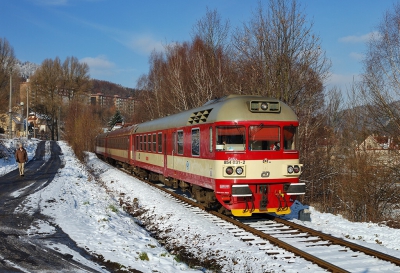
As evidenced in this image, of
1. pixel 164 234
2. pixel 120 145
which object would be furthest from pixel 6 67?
pixel 164 234

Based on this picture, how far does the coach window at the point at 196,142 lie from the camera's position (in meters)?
11.8

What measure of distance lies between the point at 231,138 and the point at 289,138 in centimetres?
155

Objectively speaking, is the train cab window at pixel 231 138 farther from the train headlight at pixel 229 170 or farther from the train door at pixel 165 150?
the train door at pixel 165 150

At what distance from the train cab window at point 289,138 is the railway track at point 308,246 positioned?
1876mm

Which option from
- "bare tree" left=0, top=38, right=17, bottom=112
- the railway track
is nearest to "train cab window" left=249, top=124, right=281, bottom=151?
the railway track

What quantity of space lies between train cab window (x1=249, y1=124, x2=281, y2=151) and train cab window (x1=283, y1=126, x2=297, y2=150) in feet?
0.61

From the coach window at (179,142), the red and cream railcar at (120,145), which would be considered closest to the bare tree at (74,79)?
the red and cream railcar at (120,145)

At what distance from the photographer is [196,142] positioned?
1202 centimetres

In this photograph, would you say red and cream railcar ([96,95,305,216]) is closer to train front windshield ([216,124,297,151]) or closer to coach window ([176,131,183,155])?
train front windshield ([216,124,297,151])

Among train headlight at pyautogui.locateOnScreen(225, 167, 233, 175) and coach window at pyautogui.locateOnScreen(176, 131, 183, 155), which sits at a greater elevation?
coach window at pyautogui.locateOnScreen(176, 131, 183, 155)

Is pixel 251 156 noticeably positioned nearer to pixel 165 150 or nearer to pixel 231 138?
pixel 231 138

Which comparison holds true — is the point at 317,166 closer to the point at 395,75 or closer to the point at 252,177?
the point at 395,75

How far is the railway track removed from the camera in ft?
22.1

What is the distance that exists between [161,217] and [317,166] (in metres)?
9.58
